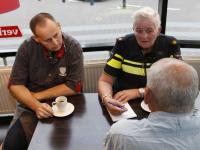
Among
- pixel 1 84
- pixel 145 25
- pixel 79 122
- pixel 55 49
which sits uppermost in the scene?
pixel 145 25

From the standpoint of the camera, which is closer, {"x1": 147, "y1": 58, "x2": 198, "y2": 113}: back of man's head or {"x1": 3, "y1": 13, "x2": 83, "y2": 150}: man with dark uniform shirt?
{"x1": 147, "y1": 58, "x2": 198, "y2": 113}: back of man's head

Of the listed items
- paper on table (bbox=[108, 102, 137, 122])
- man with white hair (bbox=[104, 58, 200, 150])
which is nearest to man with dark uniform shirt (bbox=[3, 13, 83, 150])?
paper on table (bbox=[108, 102, 137, 122])

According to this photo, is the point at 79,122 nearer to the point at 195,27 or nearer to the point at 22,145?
the point at 22,145

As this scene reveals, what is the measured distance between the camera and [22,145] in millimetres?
1550

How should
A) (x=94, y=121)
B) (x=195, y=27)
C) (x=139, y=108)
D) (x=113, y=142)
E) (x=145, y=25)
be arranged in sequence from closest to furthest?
(x=113, y=142) → (x=94, y=121) → (x=139, y=108) → (x=145, y=25) → (x=195, y=27)

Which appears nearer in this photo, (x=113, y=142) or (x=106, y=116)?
(x=113, y=142)

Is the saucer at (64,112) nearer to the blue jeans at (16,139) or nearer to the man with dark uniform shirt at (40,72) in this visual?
the man with dark uniform shirt at (40,72)

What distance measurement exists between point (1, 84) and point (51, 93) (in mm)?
1110

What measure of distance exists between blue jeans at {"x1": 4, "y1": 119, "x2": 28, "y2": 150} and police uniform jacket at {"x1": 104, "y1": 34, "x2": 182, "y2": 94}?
86 cm

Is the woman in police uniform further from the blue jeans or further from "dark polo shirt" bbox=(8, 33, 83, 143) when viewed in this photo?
the blue jeans

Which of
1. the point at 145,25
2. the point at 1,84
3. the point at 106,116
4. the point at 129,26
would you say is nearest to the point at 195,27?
the point at 129,26

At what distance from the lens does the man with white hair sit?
711 mm

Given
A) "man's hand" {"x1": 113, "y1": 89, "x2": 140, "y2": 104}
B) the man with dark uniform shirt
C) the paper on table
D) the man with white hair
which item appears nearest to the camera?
the man with white hair

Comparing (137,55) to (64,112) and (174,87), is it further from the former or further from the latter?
(174,87)
